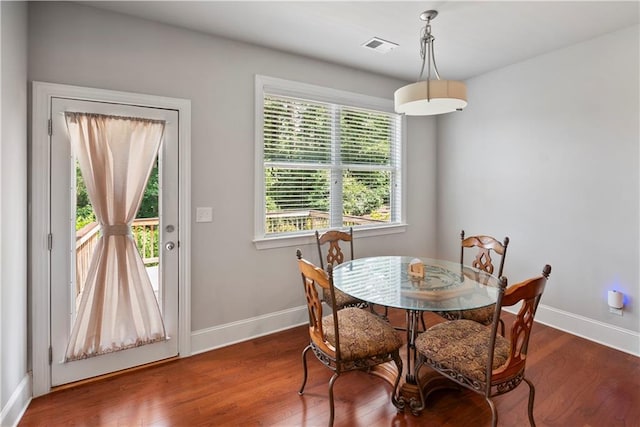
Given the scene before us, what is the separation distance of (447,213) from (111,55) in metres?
3.99

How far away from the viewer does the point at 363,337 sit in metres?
2.01

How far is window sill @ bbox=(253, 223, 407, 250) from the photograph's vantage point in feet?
10.3

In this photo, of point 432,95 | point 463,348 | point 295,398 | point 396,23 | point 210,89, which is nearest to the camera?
point 463,348

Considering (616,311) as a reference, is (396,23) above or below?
above

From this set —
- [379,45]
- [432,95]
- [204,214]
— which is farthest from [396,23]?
[204,214]

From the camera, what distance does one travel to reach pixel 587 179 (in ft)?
10.1

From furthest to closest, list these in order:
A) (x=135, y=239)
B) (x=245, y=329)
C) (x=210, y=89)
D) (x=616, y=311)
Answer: (x=245, y=329) → (x=616, y=311) → (x=210, y=89) → (x=135, y=239)

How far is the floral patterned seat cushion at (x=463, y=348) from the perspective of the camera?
5.77 feet

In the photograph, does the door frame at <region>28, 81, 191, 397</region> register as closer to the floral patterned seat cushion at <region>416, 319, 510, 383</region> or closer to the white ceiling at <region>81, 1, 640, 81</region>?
the white ceiling at <region>81, 1, 640, 81</region>

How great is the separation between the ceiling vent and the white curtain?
1.99m

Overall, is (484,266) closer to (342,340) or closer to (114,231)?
(342,340)

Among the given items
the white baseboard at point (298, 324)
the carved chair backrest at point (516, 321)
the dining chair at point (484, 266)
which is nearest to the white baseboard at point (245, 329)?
the white baseboard at point (298, 324)

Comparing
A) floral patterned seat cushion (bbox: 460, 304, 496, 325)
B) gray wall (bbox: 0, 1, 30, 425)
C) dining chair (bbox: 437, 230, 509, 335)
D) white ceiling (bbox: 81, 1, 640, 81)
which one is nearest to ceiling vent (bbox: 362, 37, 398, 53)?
white ceiling (bbox: 81, 1, 640, 81)

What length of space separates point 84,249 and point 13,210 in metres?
0.52
